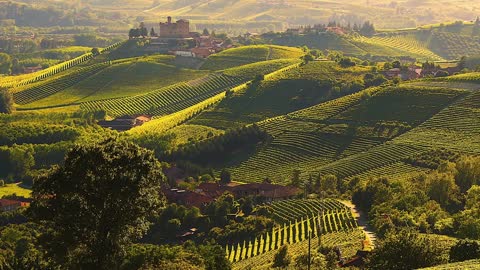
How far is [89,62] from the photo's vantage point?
150875 mm

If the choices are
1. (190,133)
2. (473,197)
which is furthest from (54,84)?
(473,197)

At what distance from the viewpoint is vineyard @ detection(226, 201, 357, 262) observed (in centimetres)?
5675

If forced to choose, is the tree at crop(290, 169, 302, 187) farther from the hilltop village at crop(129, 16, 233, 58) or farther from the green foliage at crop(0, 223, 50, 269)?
the hilltop village at crop(129, 16, 233, 58)

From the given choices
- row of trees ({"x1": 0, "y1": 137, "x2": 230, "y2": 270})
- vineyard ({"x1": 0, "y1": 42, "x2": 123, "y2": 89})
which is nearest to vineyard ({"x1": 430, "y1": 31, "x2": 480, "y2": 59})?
vineyard ({"x1": 0, "y1": 42, "x2": 123, "y2": 89})

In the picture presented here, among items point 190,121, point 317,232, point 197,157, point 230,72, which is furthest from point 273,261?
point 230,72

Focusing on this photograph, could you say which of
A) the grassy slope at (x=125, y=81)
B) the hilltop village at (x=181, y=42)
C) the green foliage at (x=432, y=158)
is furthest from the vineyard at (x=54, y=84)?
the green foliage at (x=432, y=158)

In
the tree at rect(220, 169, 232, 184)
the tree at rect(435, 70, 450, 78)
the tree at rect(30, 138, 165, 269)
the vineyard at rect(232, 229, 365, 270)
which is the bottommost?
the tree at rect(220, 169, 232, 184)

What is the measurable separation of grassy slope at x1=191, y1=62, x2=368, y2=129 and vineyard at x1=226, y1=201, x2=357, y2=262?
39837mm

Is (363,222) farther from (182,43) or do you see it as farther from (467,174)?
(182,43)

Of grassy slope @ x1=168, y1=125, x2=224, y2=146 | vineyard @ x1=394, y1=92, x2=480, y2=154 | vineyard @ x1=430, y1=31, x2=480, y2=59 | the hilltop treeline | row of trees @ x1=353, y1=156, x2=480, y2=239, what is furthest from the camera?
vineyard @ x1=430, y1=31, x2=480, y2=59

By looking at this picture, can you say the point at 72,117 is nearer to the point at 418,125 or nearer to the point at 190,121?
the point at 190,121

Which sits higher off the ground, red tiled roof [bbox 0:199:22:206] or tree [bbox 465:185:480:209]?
tree [bbox 465:185:480:209]

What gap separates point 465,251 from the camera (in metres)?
35.7

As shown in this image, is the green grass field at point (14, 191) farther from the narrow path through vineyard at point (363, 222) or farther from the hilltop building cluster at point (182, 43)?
the hilltop building cluster at point (182, 43)
